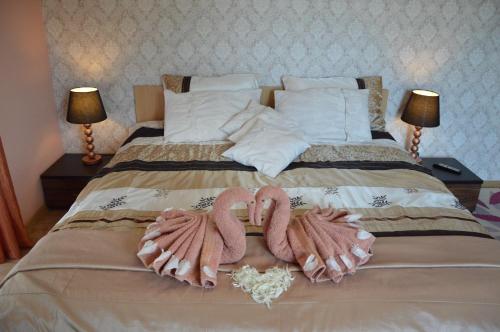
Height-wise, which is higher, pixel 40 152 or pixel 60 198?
pixel 40 152

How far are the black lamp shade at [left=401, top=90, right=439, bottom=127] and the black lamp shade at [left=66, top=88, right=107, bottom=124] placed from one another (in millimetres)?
2303

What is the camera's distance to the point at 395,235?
1.37 m

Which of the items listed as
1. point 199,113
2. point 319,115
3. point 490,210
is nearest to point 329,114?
point 319,115

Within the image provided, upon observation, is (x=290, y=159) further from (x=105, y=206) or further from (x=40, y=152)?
(x=40, y=152)

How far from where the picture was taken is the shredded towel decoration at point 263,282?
1070 mm

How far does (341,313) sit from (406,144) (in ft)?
7.62

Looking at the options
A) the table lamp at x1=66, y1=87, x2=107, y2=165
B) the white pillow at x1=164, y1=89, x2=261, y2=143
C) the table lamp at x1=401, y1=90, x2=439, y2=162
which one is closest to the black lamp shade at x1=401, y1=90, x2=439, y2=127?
the table lamp at x1=401, y1=90, x2=439, y2=162

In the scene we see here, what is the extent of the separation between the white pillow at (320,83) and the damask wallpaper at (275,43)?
0.12 m

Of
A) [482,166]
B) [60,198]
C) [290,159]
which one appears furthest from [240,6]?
[482,166]

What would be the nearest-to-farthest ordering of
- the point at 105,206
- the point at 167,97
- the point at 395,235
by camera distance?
the point at 395,235 < the point at 105,206 < the point at 167,97

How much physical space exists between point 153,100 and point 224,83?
608 millimetres

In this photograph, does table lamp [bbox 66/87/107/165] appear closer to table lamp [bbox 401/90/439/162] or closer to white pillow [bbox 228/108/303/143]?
white pillow [bbox 228/108/303/143]

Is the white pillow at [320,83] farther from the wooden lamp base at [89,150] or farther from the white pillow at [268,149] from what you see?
the wooden lamp base at [89,150]

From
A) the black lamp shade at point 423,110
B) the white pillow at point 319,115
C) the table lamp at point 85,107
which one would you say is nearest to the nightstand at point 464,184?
the black lamp shade at point 423,110
